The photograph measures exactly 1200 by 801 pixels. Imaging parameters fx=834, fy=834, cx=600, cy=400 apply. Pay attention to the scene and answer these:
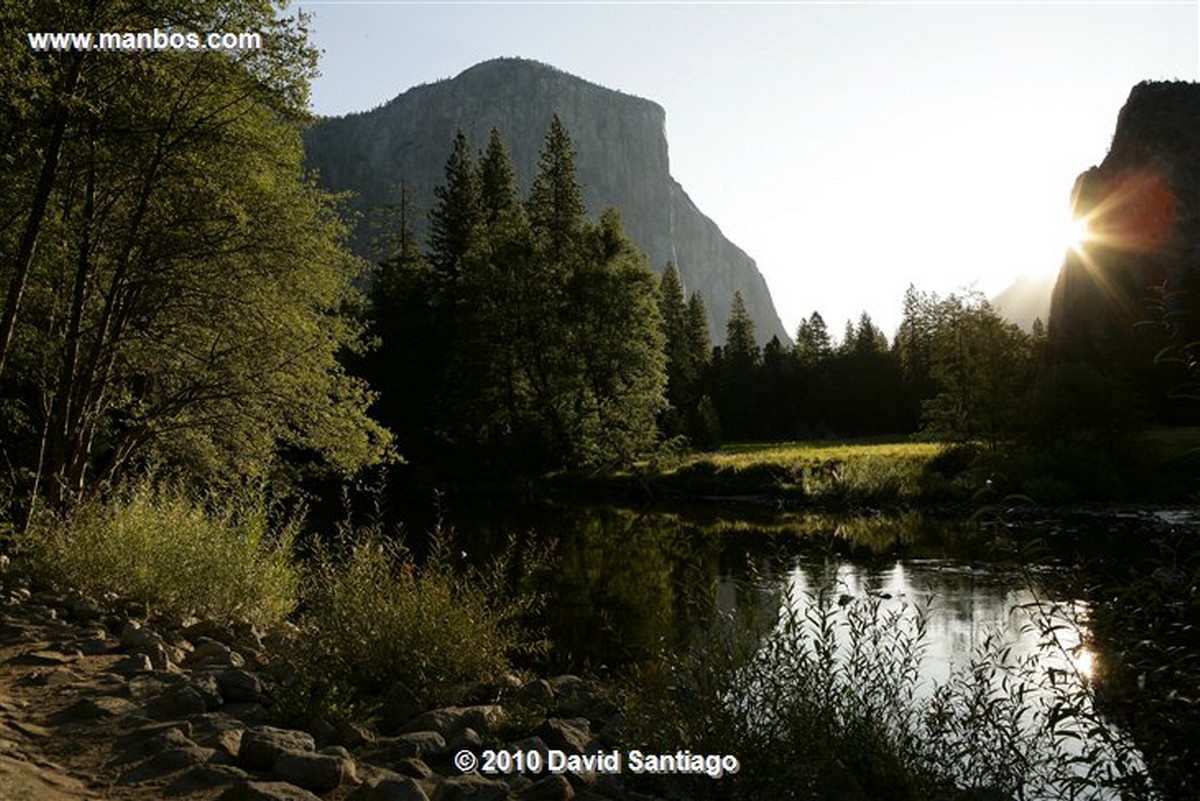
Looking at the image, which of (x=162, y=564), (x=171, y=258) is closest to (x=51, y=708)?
(x=162, y=564)

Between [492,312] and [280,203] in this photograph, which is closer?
[280,203]

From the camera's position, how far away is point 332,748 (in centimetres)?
529

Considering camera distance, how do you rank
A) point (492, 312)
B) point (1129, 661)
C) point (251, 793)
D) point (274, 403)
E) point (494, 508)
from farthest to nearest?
1. point (492, 312)
2. point (494, 508)
3. point (274, 403)
4. point (1129, 661)
5. point (251, 793)

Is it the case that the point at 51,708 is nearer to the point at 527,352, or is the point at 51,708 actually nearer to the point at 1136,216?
the point at 527,352

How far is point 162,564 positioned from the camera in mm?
9258

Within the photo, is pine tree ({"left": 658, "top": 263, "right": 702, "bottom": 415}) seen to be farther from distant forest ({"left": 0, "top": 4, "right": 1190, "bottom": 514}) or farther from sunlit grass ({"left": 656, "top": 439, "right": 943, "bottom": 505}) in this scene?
distant forest ({"left": 0, "top": 4, "right": 1190, "bottom": 514})

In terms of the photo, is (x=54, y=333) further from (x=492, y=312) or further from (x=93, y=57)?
(x=492, y=312)

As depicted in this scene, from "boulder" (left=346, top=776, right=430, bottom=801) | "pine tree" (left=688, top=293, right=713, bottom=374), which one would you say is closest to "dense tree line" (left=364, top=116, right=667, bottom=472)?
"pine tree" (left=688, top=293, right=713, bottom=374)

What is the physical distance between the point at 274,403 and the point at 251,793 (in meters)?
10.1

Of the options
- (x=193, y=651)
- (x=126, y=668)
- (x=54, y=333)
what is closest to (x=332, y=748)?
(x=126, y=668)

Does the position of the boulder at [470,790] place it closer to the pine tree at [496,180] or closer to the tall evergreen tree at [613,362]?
the tall evergreen tree at [613,362]
